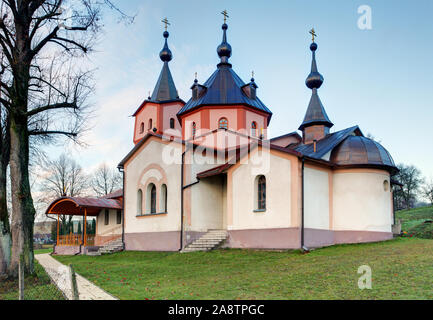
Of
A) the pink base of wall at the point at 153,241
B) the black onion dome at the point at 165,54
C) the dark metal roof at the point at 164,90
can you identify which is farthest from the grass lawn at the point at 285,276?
the black onion dome at the point at 165,54

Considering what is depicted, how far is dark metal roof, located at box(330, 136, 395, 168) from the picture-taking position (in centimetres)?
1480

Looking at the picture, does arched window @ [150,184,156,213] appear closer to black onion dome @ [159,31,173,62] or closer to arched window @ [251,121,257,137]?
arched window @ [251,121,257,137]

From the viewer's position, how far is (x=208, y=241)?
16.1 m

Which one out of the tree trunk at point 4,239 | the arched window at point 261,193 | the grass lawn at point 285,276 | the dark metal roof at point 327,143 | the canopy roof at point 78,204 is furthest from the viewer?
the canopy roof at point 78,204

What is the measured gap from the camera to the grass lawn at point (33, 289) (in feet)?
25.2

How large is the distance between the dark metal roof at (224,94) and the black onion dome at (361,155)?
6.54 metres

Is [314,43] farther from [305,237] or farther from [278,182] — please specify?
[305,237]

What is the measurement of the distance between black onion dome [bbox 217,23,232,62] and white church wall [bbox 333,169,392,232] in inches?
446

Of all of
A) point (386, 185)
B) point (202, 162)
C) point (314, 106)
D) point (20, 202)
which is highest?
point (314, 106)

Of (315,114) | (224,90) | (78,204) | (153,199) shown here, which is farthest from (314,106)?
(78,204)

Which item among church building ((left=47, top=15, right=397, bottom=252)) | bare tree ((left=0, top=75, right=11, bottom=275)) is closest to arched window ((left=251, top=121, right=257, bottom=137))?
church building ((left=47, top=15, right=397, bottom=252))

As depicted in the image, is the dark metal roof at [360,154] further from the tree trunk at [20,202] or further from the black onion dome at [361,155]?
the tree trunk at [20,202]

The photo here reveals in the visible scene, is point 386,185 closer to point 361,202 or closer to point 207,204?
point 361,202

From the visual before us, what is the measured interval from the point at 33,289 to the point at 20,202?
7.97 ft
